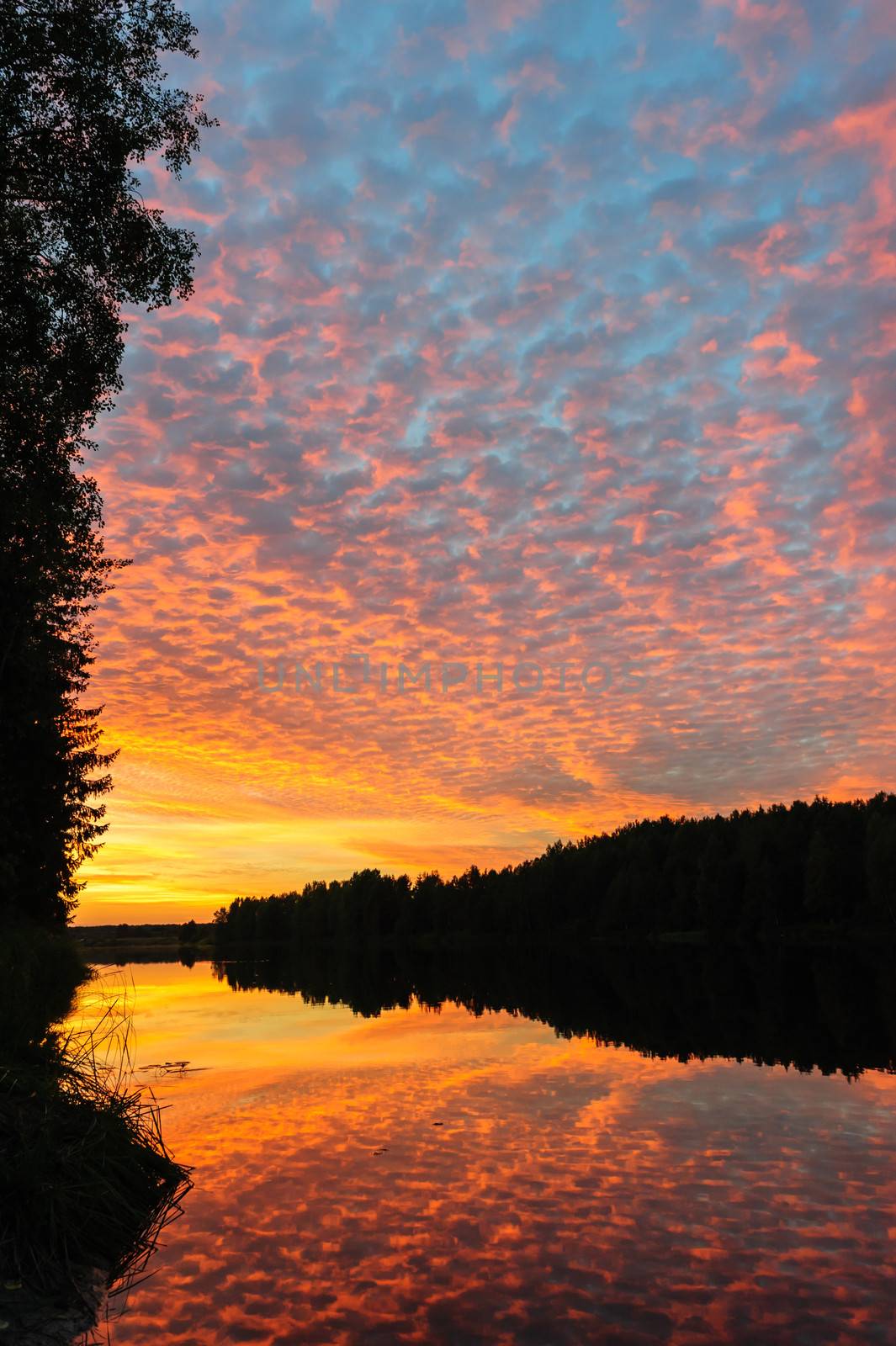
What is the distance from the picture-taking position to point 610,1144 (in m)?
16.8

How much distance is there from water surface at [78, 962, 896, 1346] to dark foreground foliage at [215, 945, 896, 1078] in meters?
4.89

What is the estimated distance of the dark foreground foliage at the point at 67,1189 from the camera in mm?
9797

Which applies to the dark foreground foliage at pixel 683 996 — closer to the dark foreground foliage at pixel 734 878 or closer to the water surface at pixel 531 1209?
the water surface at pixel 531 1209

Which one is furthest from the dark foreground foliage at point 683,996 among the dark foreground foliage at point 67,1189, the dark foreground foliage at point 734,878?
the dark foreground foliage at point 67,1189

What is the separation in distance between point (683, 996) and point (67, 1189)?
43.4 m

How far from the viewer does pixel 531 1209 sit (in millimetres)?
13148

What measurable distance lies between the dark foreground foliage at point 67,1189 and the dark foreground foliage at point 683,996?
1832 cm

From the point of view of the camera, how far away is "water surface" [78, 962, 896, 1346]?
9664 millimetres

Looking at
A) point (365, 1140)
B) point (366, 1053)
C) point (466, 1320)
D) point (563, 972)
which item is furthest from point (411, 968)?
point (466, 1320)

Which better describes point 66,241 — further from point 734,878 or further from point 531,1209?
point 734,878

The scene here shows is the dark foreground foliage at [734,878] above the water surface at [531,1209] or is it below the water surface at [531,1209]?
above

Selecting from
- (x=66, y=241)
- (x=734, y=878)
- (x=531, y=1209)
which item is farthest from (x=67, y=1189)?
(x=734, y=878)

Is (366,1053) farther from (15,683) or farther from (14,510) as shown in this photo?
(14,510)

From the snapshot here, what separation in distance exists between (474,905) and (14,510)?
18720cm
